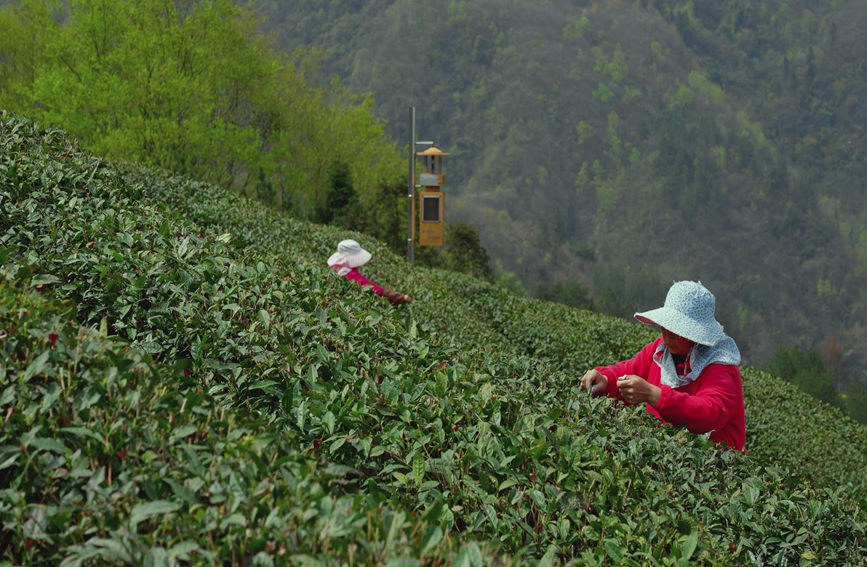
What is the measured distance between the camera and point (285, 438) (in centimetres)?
263

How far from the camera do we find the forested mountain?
144 metres

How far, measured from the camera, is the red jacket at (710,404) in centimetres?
405

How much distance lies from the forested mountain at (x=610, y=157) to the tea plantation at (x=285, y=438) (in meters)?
126

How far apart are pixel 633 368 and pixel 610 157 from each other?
17210 cm

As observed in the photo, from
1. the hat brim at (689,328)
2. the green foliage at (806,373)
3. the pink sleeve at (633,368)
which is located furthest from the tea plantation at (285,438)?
the green foliage at (806,373)

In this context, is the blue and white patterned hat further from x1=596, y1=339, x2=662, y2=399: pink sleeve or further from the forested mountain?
the forested mountain

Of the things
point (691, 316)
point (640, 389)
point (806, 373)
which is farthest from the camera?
point (806, 373)

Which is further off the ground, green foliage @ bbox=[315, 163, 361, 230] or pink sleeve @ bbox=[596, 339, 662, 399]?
pink sleeve @ bbox=[596, 339, 662, 399]

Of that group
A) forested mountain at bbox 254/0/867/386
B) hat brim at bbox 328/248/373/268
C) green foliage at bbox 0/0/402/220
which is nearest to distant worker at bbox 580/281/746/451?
hat brim at bbox 328/248/373/268

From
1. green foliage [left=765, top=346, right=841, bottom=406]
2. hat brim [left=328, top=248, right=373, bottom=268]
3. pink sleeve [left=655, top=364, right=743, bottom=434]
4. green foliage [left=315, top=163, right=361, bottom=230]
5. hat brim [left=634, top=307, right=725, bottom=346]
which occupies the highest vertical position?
hat brim [left=634, top=307, right=725, bottom=346]

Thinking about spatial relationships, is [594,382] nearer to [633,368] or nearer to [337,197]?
[633,368]

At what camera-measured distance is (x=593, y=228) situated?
157125 mm

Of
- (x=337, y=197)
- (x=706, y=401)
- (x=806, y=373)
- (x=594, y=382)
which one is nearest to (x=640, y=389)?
(x=706, y=401)

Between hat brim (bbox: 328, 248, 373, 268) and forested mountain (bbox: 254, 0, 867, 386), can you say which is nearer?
hat brim (bbox: 328, 248, 373, 268)
